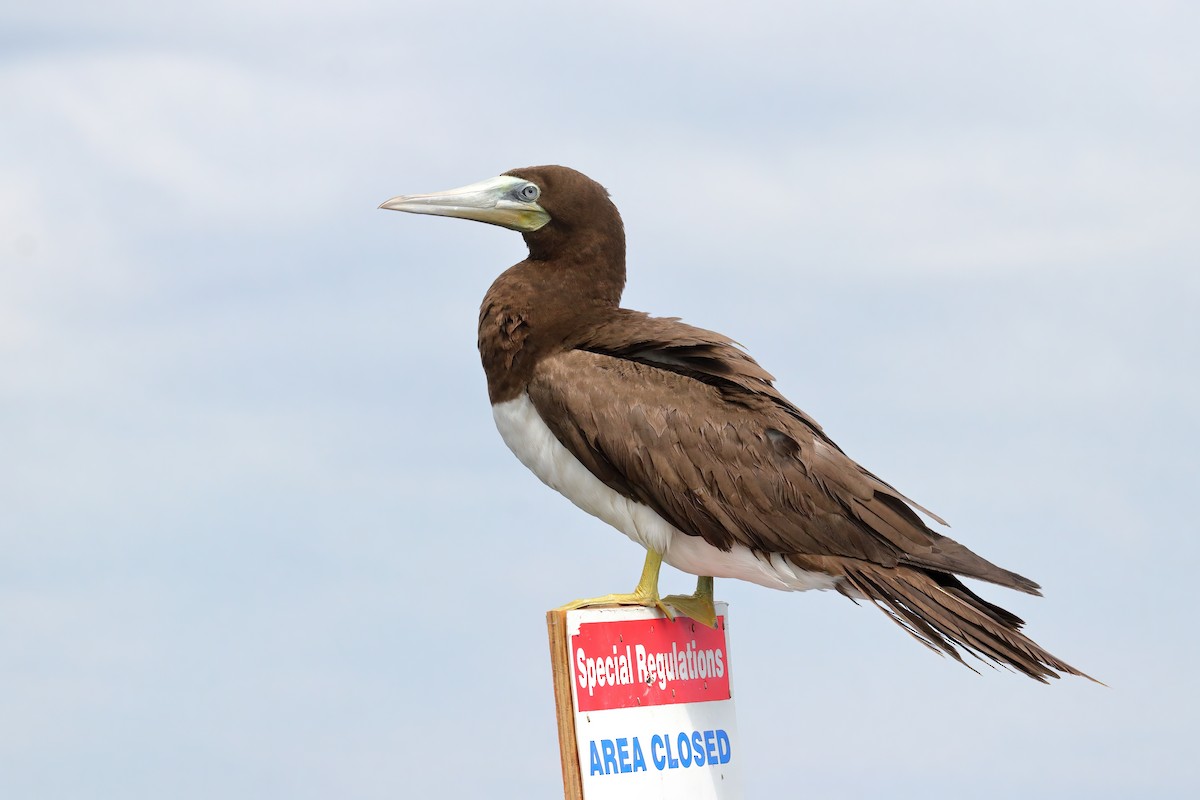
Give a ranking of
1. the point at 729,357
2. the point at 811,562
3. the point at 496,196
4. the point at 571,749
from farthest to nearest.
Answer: the point at 496,196
the point at 729,357
the point at 811,562
the point at 571,749

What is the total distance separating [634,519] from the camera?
632 centimetres

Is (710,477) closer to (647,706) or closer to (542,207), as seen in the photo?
(647,706)

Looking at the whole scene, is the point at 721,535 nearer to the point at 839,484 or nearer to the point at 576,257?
the point at 839,484

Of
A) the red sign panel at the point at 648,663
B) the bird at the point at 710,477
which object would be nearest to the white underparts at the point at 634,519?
the bird at the point at 710,477

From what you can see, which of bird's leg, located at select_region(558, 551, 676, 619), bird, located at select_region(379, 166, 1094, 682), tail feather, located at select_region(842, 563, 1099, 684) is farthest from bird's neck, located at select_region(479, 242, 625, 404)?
tail feather, located at select_region(842, 563, 1099, 684)

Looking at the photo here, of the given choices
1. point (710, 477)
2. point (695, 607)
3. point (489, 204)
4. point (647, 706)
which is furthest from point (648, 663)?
point (489, 204)

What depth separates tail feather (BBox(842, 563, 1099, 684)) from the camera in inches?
231

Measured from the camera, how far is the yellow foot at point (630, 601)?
6043 millimetres

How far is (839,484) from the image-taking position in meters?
6.23

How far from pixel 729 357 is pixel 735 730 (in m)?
1.83

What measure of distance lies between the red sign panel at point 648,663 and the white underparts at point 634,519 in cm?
29

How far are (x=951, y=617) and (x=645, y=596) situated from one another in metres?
1.40

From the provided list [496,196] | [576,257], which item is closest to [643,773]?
[576,257]

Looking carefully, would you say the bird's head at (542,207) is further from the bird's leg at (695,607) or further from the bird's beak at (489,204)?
the bird's leg at (695,607)
